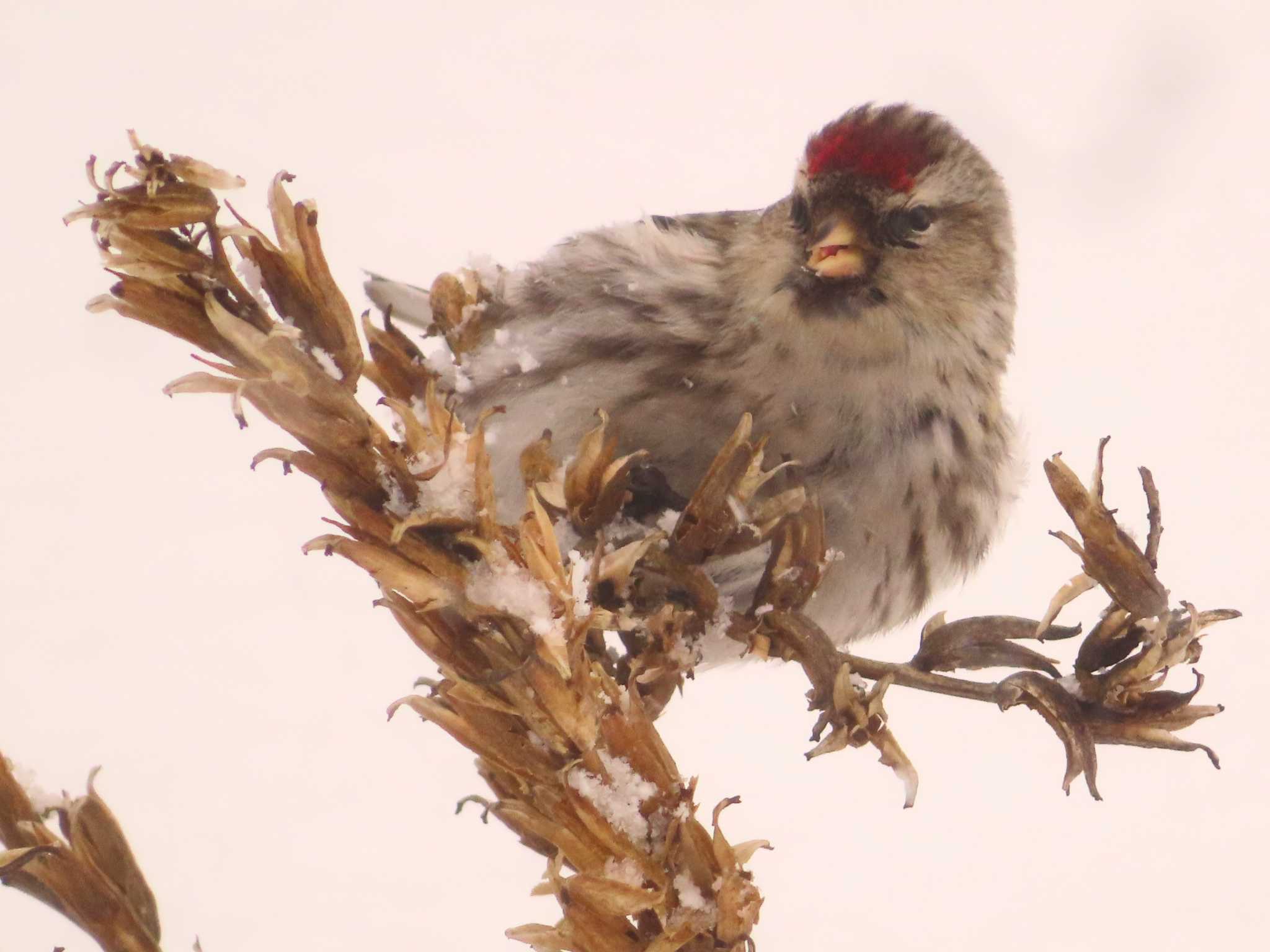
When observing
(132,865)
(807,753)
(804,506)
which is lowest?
(132,865)

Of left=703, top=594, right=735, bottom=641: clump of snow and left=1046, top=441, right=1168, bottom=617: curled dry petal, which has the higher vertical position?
left=1046, top=441, right=1168, bottom=617: curled dry petal

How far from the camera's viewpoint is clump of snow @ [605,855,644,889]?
0.46m

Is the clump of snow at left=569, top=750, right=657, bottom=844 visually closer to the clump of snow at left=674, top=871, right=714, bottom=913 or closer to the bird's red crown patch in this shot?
the clump of snow at left=674, top=871, right=714, bottom=913

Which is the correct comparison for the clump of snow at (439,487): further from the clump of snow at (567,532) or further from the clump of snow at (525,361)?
the clump of snow at (525,361)

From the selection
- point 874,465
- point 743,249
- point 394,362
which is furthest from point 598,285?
point 394,362

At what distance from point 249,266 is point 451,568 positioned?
4.8 inches

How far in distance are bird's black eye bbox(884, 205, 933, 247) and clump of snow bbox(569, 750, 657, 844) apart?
0.74 meters

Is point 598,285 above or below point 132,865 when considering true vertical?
above

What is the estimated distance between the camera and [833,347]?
109 cm

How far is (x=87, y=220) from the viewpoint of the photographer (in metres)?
0.44

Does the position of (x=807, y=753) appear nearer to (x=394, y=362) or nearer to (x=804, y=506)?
(x=804, y=506)

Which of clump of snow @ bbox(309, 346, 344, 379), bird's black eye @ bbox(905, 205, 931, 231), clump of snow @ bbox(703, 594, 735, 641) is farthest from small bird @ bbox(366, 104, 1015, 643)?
clump of snow @ bbox(309, 346, 344, 379)

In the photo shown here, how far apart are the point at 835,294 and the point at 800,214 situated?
0.25 ft

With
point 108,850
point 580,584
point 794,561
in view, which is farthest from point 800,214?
point 108,850
